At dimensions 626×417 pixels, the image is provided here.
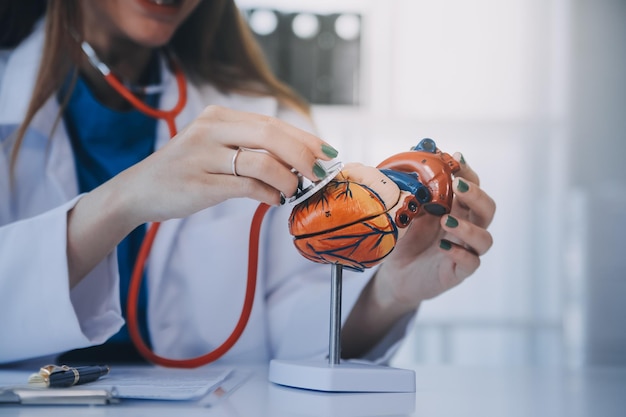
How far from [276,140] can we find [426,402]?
0.25 meters

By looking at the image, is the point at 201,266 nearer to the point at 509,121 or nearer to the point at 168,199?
the point at 168,199

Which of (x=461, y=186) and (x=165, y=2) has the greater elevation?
(x=165, y=2)

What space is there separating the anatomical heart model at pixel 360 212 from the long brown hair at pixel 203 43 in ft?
1.54

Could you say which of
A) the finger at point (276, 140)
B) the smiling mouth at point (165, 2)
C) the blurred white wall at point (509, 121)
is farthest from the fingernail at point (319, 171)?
the blurred white wall at point (509, 121)

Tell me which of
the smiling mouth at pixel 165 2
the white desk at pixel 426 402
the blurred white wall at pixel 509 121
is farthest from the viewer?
the blurred white wall at pixel 509 121

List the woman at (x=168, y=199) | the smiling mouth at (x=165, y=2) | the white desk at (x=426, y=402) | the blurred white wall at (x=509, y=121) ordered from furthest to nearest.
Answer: the blurred white wall at (x=509, y=121) < the smiling mouth at (x=165, y=2) < the woman at (x=168, y=199) < the white desk at (x=426, y=402)

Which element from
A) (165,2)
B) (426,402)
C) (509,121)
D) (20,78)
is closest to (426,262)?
(426,402)

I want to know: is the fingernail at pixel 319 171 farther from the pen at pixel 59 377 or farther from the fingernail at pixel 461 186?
the pen at pixel 59 377

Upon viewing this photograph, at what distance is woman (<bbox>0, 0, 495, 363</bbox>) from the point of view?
0.57 meters

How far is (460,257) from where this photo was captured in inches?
25.7

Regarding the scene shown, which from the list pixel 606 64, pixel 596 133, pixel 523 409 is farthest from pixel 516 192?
pixel 523 409

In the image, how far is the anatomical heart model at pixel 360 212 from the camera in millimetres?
536

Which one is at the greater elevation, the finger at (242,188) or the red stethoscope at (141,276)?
the finger at (242,188)

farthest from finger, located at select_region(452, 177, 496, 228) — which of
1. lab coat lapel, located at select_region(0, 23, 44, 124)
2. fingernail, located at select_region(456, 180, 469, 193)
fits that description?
lab coat lapel, located at select_region(0, 23, 44, 124)
